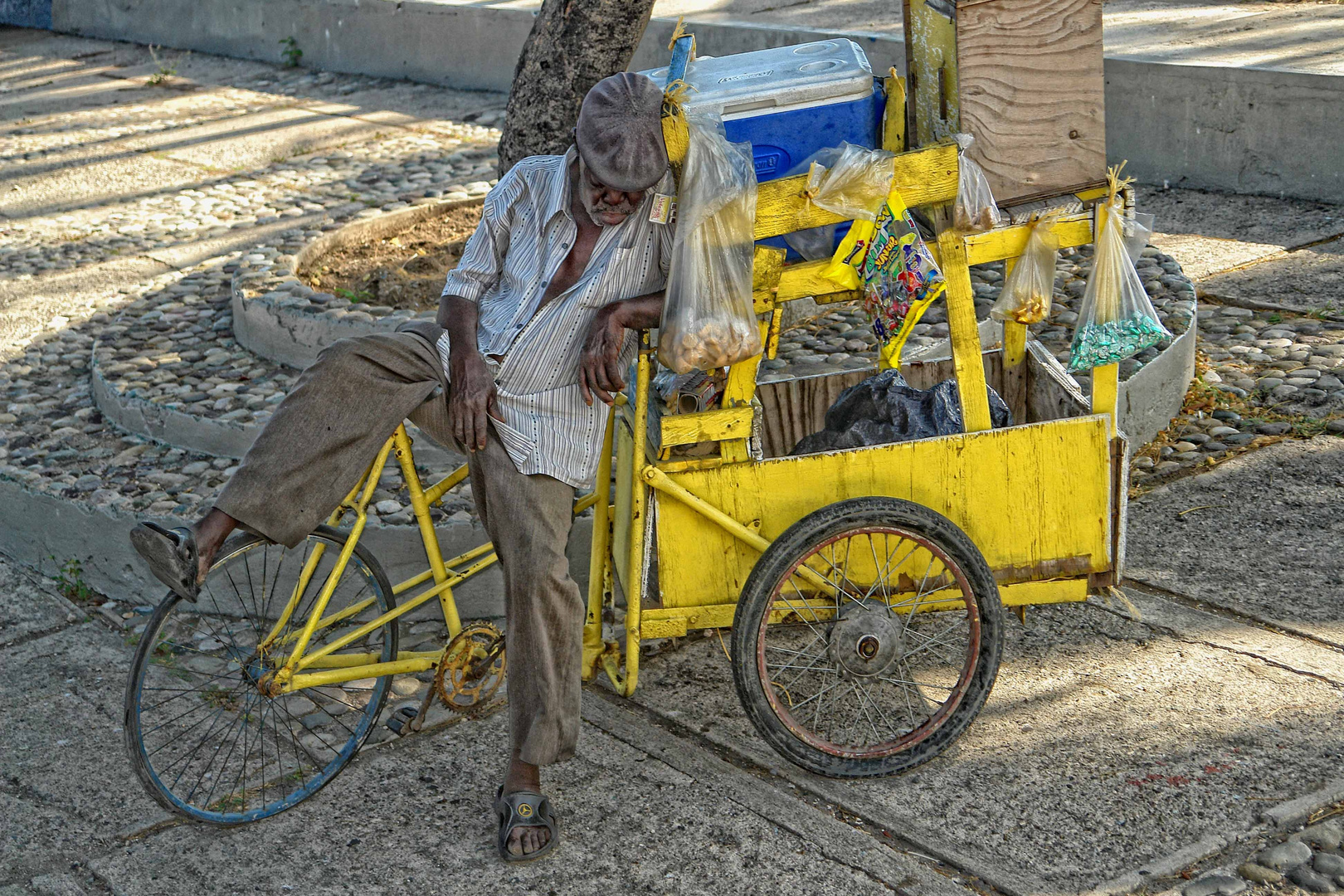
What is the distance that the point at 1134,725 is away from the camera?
10.1 feet

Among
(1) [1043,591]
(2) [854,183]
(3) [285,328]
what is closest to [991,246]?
(2) [854,183]

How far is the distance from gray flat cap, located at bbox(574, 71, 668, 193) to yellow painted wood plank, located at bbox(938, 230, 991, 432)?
0.68 metres

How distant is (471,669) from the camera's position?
2967 millimetres

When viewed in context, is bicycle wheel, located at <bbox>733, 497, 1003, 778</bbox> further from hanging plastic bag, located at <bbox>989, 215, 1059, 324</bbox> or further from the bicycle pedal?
the bicycle pedal

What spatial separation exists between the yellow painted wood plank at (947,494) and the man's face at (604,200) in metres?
0.57

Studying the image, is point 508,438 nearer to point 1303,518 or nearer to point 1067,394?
point 1067,394

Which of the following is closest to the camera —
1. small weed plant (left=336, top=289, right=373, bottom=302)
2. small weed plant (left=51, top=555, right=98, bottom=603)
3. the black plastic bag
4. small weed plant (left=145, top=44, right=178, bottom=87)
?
the black plastic bag

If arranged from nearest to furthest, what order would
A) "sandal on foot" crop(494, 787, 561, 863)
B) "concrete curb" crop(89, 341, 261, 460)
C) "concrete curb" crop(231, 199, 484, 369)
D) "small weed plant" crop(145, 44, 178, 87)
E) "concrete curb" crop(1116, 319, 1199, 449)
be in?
"sandal on foot" crop(494, 787, 561, 863)
"concrete curb" crop(1116, 319, 1199, 449)
"concrete curb" crop(89, 341, 261, 460)
"concrete curb" crop(231, 199, 484, 369)
"small weed plant" crop(145, 44, 178, 87)

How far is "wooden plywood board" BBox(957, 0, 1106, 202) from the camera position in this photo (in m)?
2.81

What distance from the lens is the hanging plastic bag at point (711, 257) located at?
2732 millimetres

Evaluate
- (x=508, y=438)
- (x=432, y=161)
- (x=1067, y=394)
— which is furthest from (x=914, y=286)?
(x=432, y=161)

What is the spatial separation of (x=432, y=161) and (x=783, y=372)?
144 inches

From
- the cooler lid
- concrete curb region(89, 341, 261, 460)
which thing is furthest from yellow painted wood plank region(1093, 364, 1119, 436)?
concrete curb region(89, 341, 261, 460)

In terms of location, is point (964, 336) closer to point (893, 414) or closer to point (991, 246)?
point (991, 246)
